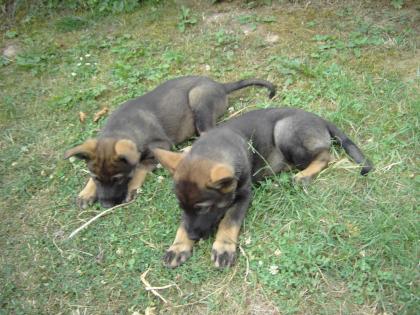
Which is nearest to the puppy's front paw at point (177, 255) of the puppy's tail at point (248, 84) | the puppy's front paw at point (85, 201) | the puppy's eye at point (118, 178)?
the puppy's eye at point (118, 178)

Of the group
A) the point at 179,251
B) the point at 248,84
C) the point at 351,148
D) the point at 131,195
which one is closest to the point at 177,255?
the point at 179,251

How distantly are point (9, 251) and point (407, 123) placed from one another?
4130 millimetres

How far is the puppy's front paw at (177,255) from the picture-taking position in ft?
13.5

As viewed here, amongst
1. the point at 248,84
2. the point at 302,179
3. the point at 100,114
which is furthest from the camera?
the point at 100,114

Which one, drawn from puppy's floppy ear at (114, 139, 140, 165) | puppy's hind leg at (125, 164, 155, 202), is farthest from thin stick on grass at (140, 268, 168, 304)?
puppy's floppy ear at (114, 139, 140, 165)

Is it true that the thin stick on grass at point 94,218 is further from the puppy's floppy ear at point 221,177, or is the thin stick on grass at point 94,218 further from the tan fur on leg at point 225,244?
the puppy's floppy ear at point 221,177

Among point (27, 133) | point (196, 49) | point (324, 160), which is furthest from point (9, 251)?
point (196, 49)

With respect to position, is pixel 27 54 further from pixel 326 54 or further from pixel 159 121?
pixel 326 54

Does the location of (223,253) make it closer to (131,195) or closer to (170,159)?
(170,159)

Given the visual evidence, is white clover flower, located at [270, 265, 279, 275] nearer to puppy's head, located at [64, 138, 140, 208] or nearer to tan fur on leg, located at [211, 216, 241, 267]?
tan fur on leg, located at [211, 216, 241, 267]

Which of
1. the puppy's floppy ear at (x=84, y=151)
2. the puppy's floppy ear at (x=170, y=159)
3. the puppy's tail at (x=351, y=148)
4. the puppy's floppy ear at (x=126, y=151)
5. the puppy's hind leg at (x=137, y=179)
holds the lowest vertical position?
the puppy's hind leg at (x=137, y=179)

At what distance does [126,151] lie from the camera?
474 centimetres

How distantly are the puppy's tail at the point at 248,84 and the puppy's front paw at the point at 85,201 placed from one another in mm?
2106

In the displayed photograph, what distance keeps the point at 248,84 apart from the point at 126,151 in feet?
6.43
